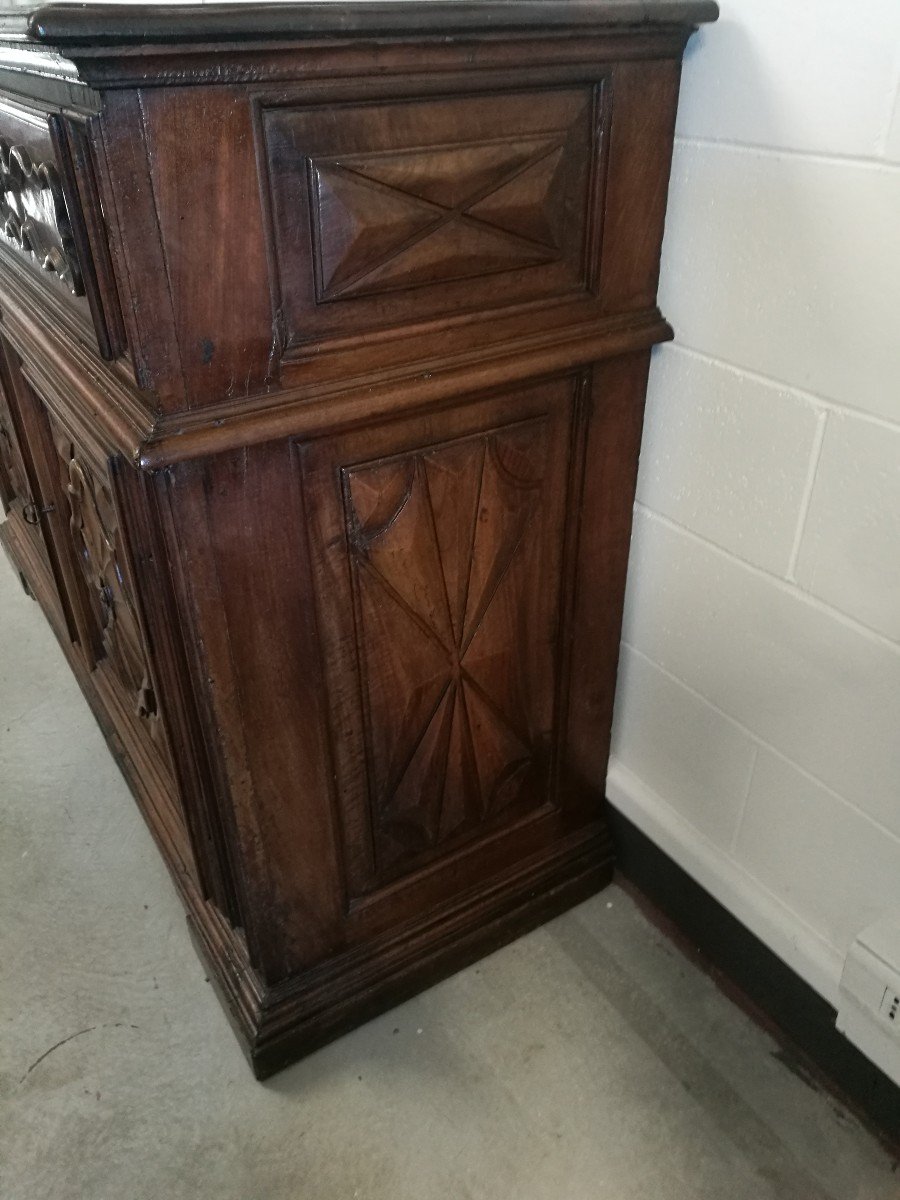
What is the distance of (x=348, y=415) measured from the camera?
889 mm

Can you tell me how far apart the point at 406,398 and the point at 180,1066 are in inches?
37.3

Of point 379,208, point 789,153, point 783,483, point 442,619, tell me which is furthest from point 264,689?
point 789,153

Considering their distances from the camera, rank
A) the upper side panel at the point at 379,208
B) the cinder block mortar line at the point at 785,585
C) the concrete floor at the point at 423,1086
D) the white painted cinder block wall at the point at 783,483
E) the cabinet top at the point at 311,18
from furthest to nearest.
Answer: the concrete floor at the point at 423,1086 < the cinder block mortar line at the point at 785,585 < the white painted cinder block wall at the point at 783,483 < the upper side panel at the point at 379,208 < the cabinet top at the point at 311,18

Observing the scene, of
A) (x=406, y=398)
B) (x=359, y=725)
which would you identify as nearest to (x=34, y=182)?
(x=406, y=398)

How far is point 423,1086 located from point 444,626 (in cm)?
62

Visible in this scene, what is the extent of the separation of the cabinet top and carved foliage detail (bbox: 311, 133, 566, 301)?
0.10m

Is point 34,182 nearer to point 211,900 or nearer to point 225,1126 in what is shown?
point 211,900

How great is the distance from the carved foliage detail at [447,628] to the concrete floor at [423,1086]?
0.28 metres

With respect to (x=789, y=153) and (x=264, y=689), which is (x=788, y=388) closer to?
(x=789, y=153)

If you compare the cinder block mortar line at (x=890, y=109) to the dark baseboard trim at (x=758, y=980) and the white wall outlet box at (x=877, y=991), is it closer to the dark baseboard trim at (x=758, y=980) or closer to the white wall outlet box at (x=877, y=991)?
the white wall outlet box at (x=877, y=991)

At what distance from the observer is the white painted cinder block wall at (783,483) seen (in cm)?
88

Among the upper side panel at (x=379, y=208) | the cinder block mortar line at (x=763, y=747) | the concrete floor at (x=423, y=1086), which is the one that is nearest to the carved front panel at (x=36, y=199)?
the upper side panel at (x=379, y=208)

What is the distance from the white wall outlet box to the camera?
104 cm

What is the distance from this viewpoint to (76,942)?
56.1 inches
